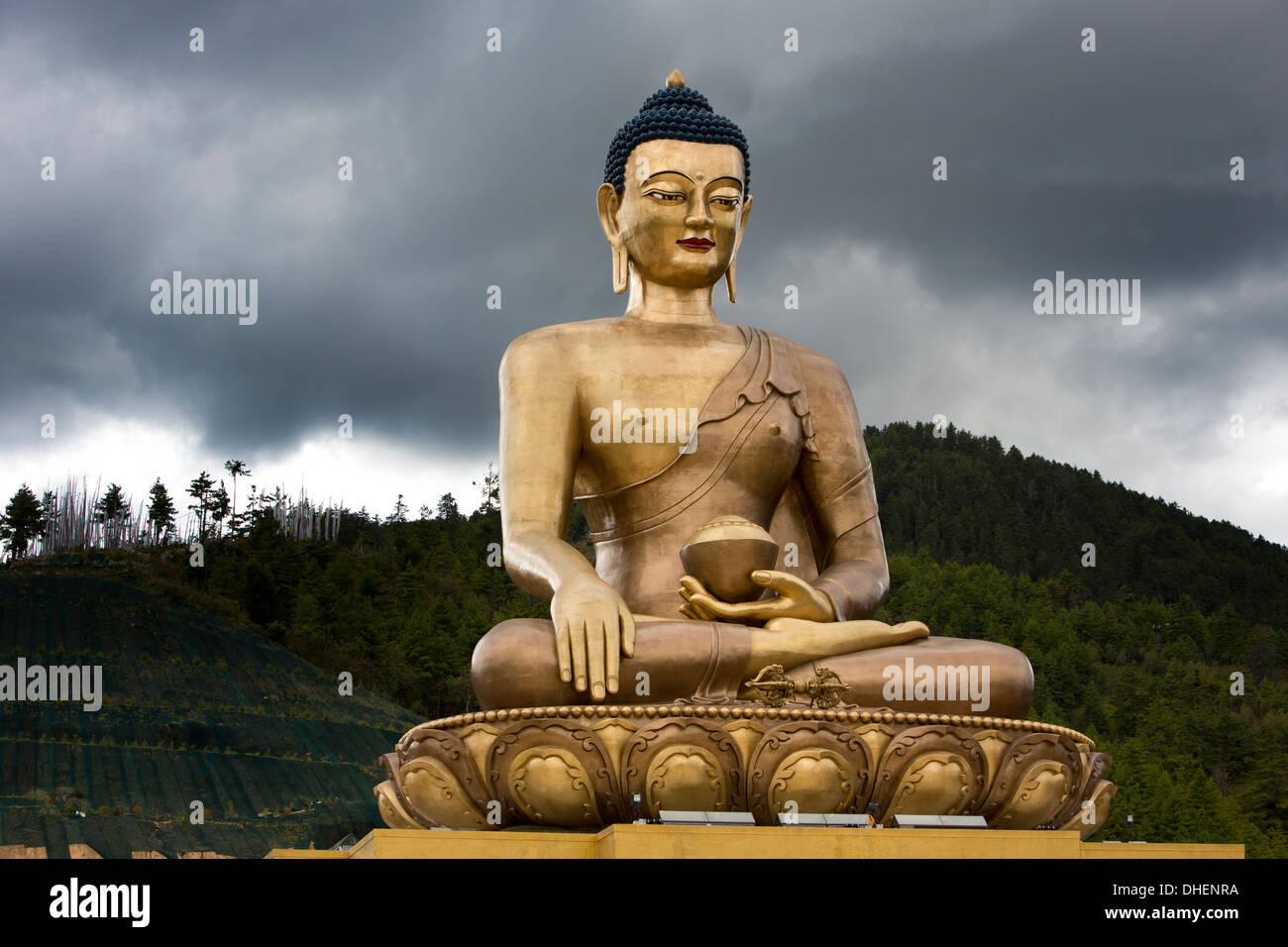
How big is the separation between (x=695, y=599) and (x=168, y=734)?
37649 mm

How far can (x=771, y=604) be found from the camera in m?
7.67

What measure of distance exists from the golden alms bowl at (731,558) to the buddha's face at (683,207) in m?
1.92

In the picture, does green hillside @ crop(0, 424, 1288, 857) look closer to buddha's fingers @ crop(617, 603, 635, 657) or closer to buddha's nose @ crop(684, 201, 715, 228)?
buddha's nose @ crop(684, 201, 715, 228)

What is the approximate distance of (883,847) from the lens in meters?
6.02

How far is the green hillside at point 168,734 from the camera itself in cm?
3528

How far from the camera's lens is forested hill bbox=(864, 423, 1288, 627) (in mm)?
58094

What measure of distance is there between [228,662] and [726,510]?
4218 cm

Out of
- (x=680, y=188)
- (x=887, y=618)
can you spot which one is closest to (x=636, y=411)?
(x=680, y=188)

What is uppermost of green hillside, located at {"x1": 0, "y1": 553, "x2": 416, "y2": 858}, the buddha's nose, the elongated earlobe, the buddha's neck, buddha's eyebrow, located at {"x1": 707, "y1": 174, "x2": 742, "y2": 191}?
buddha's eyebrow, located at {"x1": 707, "y1": 174, "x2": 742, "y2": 191}

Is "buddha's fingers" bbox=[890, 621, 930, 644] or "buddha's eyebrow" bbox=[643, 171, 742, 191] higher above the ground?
"buddha's eyebrow" bbox=[643, 171, 742, 191]

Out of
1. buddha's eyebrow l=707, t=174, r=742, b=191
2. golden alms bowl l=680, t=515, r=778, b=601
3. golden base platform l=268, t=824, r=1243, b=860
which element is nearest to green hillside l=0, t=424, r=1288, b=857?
buddha's eyebrow l=707, t=174, r=742, b=191

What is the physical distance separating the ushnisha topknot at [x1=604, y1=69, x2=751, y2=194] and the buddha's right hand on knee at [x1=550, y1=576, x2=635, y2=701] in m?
3.00
